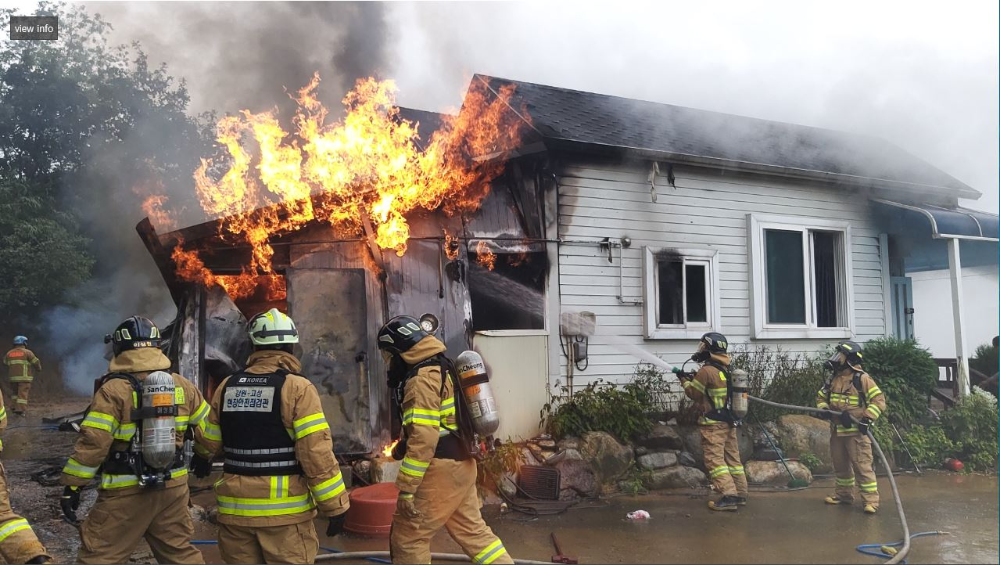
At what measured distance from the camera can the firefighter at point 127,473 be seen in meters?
4.00

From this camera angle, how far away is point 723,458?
7473 millimetres

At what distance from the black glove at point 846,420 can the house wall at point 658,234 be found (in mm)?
2371

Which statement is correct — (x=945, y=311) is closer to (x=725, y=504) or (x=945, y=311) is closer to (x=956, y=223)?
(x=956, y=223)

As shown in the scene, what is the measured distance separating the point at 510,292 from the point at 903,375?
6.20 meters

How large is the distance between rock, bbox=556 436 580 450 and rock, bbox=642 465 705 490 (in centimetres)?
96

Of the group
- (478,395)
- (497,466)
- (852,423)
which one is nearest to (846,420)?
(852,423)

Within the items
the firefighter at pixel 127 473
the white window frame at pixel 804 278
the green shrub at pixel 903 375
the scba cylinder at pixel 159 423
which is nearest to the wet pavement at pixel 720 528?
the firefighter at pixel 127 473

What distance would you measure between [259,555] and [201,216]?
1539 centimetres

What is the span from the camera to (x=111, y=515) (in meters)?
4.04

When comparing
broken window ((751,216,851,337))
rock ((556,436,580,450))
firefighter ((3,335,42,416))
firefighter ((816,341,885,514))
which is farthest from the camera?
firefighter ((3,335,42,416))

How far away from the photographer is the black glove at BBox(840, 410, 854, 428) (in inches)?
292

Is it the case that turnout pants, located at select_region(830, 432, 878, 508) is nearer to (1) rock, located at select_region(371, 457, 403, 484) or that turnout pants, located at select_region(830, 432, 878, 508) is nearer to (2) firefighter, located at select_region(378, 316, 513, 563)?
(2) firefighter, located at select_region(378, 316, 513, 563)

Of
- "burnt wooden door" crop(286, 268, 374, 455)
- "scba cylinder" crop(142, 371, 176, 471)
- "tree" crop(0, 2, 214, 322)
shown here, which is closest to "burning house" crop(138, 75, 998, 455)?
"burnt wooden door" crop(286, 268, 374, 455)

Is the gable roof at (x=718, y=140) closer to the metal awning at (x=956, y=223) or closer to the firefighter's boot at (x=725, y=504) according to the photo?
the metal awning at (x=956, y=223)
